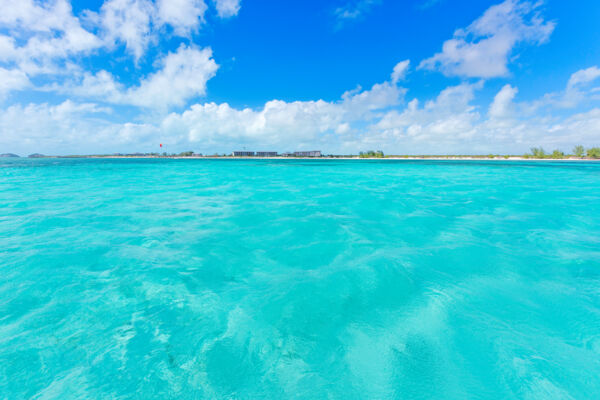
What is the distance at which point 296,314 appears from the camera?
13.7 ft

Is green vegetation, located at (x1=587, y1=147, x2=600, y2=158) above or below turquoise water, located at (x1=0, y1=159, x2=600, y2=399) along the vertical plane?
above

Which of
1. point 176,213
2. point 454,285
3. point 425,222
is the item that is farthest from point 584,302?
point 176,213

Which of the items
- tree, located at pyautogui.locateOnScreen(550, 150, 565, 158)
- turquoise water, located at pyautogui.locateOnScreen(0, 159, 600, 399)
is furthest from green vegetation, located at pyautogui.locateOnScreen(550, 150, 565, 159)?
turquoise water, located at pyautogui.locateOnScreen(0, 159, 600, 399)

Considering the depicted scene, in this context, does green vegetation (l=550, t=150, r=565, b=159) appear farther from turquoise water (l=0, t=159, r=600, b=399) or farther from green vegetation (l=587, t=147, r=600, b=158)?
turquoise water (l=0, t=159, r=600, b=399)

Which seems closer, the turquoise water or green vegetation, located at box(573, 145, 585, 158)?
the turquoise water

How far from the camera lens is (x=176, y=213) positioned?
11328 mm

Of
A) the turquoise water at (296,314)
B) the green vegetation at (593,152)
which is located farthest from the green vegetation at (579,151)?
the turquoise water at (296,314)

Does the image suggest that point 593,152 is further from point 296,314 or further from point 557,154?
point 296,314

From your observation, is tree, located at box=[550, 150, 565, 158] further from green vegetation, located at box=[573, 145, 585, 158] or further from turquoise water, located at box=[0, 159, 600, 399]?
turquoise water, located at box=[0, 159, 600, 399]

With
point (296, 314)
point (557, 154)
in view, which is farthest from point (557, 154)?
point (296, 314)

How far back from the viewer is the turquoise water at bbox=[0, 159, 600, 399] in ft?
9.81

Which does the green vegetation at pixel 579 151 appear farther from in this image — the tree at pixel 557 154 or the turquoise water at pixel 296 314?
the turquoise water at pixel 296 314

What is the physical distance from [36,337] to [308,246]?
19.4ft

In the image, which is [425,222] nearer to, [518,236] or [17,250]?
[518,236]
